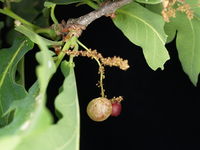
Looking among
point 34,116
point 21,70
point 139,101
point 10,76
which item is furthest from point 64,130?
point 139,101

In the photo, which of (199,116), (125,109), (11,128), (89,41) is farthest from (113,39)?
(11,128)

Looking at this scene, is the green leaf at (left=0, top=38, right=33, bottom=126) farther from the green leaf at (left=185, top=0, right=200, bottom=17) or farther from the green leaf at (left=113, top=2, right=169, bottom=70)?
the green leaf at (left=185, top=0, right=200, bottom=17)

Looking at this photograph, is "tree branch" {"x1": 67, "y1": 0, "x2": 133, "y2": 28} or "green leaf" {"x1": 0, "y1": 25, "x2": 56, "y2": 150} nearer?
"green leaf" {"x1": 0, "y1": 25, "x2": 56, "y2": 150}

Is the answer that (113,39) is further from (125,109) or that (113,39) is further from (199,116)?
(199,116)

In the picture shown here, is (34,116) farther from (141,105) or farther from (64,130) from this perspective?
(141,105)

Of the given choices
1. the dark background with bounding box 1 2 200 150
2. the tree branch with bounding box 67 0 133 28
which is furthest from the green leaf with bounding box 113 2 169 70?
the dark background with bounding box 1 2 200 150

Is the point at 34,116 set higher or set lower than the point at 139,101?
higher
